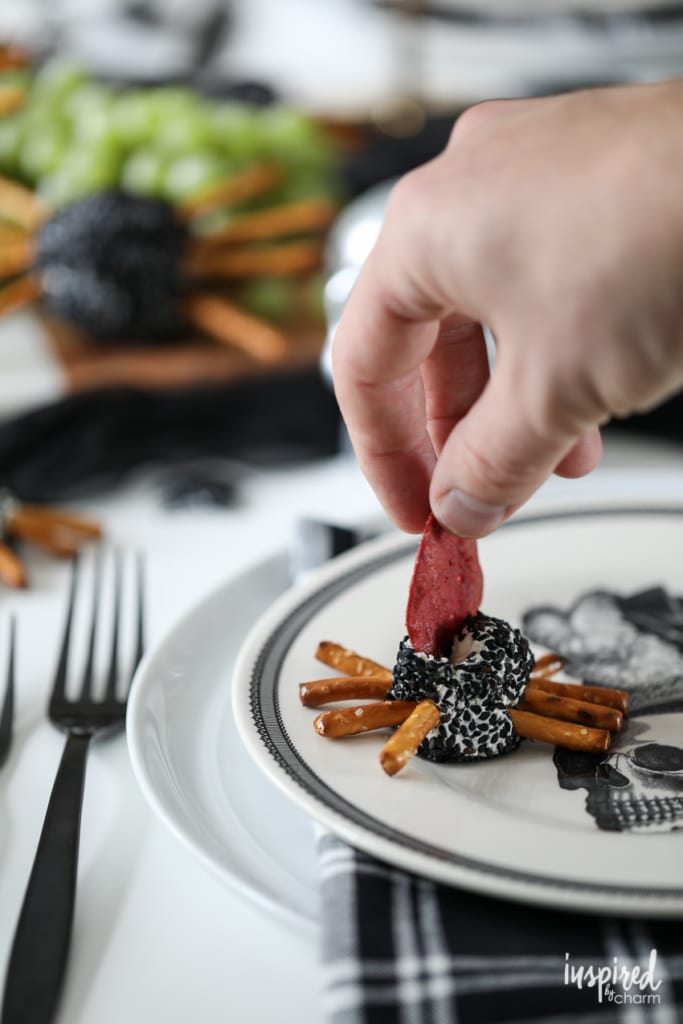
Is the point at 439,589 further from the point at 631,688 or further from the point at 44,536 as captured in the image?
the point at 44,536

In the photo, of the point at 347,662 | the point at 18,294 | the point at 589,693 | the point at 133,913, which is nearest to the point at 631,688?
the point at 589,693

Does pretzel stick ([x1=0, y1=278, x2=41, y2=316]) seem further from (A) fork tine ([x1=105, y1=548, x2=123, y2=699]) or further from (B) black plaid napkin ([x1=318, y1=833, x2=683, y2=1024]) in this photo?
(B) black plaid napkin ([x1=318, y1=833, x2=683, y2=1024])

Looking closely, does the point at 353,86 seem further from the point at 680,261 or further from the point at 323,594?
the point at 680,261

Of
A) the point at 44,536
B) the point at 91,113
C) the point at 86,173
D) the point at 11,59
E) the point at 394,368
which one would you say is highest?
the point at 11,59

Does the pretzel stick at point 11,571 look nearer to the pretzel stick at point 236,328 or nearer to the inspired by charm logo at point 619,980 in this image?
the pretzel stick at point 236,328

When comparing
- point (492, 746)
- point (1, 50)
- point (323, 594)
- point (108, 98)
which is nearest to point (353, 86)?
point (1, 50)
